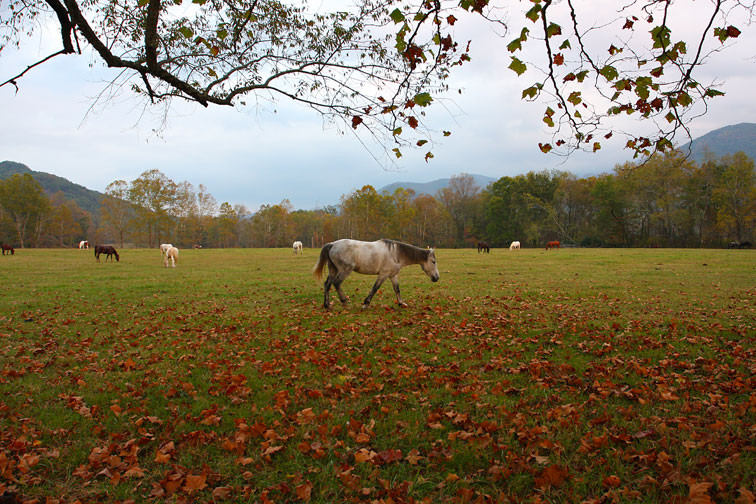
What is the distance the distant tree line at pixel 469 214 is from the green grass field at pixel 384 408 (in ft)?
176


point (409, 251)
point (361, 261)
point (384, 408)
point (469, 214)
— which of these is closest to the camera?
point (384, 408)

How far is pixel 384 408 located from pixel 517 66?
4267 millimetres

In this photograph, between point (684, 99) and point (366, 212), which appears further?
point (366, 212)

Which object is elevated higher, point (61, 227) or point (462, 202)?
point (462, 202)

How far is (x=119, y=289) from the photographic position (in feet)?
46.0

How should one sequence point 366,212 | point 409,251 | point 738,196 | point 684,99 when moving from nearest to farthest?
point 684,99 < point 409,251 < point 738,196 < point 366,212

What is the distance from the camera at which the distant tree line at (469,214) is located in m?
55.4

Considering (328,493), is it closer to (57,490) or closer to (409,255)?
(57,490)

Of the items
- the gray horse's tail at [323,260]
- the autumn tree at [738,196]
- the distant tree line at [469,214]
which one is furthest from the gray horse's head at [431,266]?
the autumn tree at [738,196]

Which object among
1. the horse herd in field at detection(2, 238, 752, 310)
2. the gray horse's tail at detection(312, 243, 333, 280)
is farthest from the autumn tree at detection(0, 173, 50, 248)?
the horse herd in field at detection(2, 238, 752, 310)

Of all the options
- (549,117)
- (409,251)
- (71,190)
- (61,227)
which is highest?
(71,190)

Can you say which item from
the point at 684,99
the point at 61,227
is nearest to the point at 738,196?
the point at 684,99

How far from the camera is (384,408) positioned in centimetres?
400

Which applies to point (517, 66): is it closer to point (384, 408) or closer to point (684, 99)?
point (684, 99)
